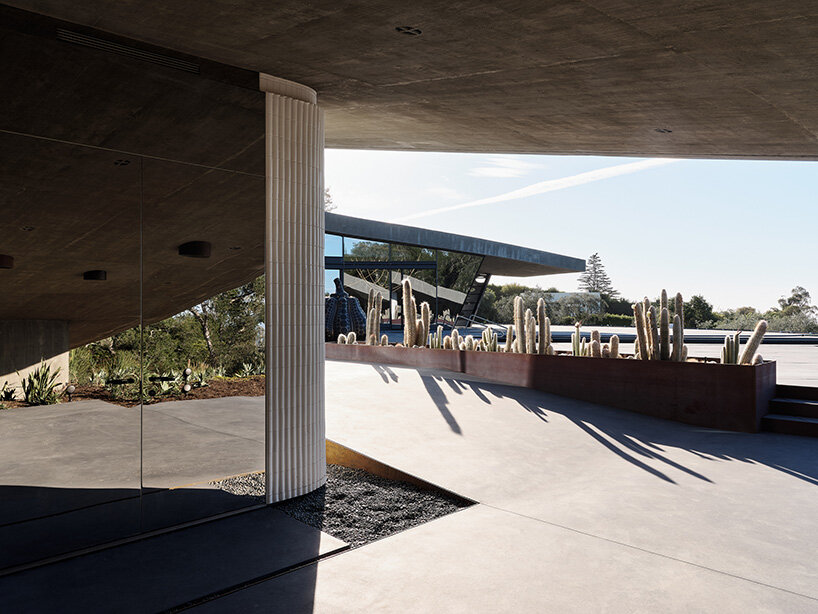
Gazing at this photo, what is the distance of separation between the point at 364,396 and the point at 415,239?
1256 centimetres

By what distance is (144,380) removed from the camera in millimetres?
4387

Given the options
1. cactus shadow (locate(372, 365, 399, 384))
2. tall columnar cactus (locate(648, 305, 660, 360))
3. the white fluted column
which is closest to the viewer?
the white fluted column

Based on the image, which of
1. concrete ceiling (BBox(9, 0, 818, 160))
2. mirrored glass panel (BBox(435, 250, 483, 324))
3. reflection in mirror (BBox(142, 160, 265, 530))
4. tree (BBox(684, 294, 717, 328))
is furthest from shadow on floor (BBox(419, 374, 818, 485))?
tree (BBox(684, 294, 717, 328))

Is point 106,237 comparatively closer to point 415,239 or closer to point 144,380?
point 144,380

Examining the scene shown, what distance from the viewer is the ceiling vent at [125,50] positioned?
147 inches

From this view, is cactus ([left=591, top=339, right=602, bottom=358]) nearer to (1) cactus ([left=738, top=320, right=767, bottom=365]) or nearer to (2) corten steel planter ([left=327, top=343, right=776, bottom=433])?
(2) corten steel planter ([left=327, top=343, right=776, bottom=433])

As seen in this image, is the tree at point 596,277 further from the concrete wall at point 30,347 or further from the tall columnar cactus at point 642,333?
the concrete wall at point 30,347

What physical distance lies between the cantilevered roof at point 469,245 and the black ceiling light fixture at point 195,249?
43.1 ft

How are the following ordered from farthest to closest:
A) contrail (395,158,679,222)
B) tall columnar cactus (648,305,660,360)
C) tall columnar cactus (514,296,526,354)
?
contrail (395,158,679,222) → tall columnar cactus (514,296,526,354) → tall columnar cactus (648,305,660,360)

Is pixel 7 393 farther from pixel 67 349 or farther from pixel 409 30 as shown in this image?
pixel 409 30

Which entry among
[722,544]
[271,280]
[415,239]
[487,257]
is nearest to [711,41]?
[722,544]

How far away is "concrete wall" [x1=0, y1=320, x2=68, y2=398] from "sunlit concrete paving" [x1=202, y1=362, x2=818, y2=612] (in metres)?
1.96

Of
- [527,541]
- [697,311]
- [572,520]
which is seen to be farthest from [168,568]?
[697,311]

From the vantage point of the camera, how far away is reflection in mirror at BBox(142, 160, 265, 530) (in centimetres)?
439
